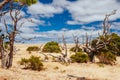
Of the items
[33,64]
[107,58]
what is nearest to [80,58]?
[107,58]

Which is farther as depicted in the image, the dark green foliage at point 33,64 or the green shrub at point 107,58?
the green shrub at point 107,58

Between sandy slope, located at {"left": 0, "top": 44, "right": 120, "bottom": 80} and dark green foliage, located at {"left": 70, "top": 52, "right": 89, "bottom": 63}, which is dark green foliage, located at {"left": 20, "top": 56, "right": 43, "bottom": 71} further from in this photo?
dark green foliage, located at {"left": 70, "top": 52, "right": 89, "bottom": 63}

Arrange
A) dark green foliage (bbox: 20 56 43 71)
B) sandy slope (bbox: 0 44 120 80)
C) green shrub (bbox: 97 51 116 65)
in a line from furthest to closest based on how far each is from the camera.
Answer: green shrub (bbox: 97 51 116 65) → dark green foliage (bbox: 20 56 43 71) → sandy slope (bbox: 0 44 120 80)

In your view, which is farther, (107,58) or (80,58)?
(80,58)

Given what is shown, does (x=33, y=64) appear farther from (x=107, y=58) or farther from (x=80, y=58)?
(x=107, y=58)

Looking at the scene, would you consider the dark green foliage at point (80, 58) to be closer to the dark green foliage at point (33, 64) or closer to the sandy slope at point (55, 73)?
the sandy slope at point (55, 73)

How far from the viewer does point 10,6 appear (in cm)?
1745

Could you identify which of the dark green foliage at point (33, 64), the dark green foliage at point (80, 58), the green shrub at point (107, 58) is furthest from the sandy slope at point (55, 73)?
the green shrub at point (107, 58)

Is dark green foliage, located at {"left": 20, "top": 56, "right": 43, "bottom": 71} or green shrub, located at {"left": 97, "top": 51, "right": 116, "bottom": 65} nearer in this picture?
dark green foliage, located at {"left": 20, "top": 56, "right": 43, "bottom": 71}

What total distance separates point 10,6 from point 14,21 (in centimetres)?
160

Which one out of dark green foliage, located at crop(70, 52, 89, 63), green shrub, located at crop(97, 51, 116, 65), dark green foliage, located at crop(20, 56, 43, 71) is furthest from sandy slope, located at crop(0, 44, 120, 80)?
green shrub, located at crop(97, 51, 116, 65)

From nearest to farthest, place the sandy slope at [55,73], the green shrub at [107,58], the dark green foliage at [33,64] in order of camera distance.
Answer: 1. the sandy slope at [55,73]
2. the dark green foliage at [33,64]
3. the green shrub at [107,58]

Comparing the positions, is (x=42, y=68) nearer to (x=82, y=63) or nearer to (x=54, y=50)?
(x=82, y=63)

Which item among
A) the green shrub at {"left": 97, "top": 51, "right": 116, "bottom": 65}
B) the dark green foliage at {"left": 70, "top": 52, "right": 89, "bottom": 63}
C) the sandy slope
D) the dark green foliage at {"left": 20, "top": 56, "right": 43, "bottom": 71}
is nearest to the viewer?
the sandy slope
